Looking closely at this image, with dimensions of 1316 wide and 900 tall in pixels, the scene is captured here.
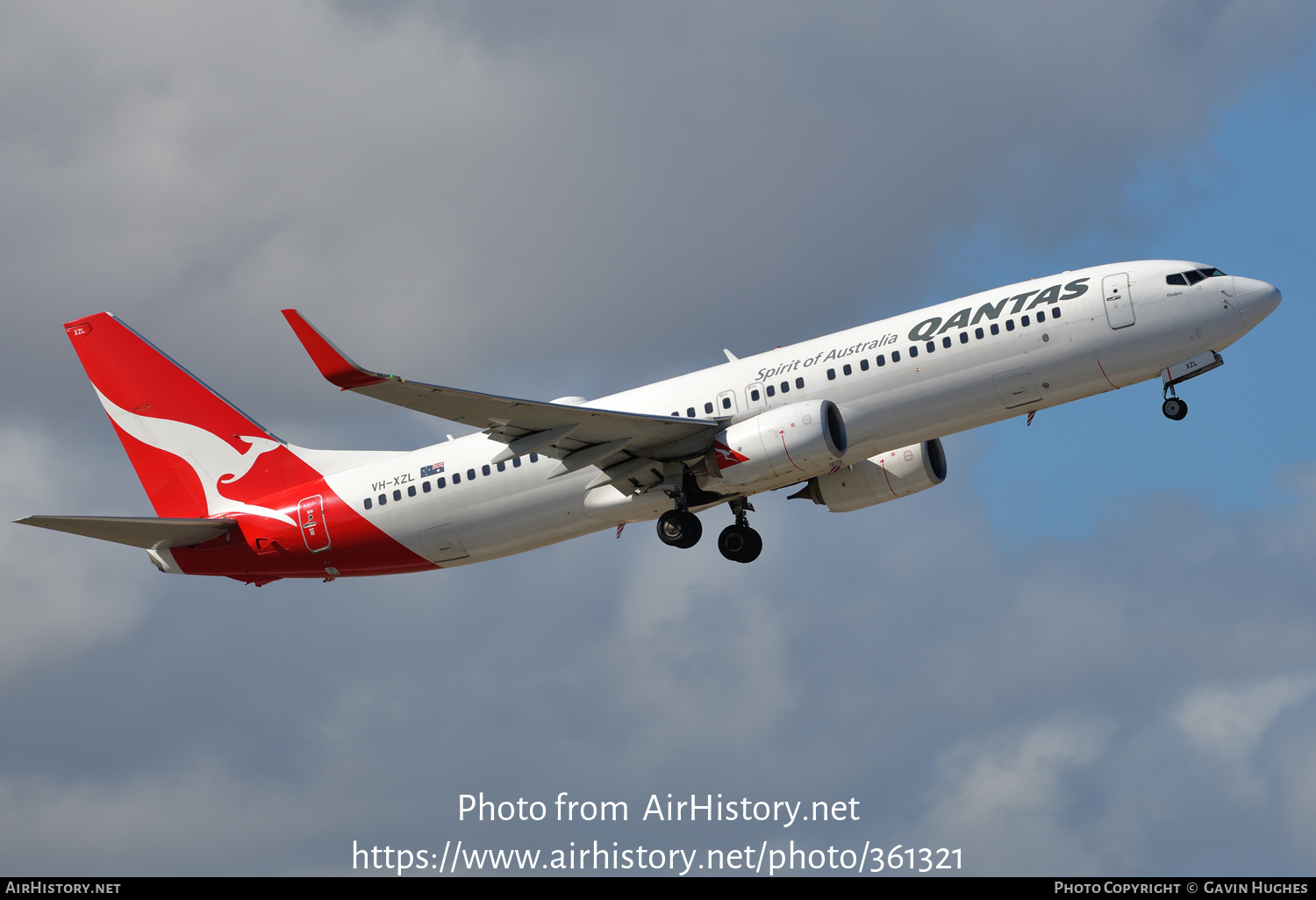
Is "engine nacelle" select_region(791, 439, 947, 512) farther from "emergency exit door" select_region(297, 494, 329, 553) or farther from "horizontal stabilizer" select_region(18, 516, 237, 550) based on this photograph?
"horizontal stabilizer" select_region(18, 516, 237, 550)

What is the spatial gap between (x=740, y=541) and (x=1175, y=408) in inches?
528

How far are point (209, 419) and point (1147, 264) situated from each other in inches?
1187

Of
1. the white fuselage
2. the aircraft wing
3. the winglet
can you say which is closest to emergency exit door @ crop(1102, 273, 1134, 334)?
the white fuselage

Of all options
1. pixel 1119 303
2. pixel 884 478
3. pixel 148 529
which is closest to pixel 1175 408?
pixel 1119 303

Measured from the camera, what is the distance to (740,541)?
43.8 metres

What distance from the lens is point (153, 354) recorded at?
47969mm

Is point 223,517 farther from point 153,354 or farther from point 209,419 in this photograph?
point 153,354

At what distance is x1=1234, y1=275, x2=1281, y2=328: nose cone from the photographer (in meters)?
37.8

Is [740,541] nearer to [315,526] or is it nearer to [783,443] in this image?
[783,443]

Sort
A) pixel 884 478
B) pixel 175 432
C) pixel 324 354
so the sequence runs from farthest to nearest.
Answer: pixel 175 432 < pixel 884 478 < pixel 324 354

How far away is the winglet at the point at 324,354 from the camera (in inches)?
1294

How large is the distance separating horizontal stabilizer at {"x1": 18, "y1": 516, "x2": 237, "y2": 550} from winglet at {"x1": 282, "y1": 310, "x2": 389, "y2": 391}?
10.7m

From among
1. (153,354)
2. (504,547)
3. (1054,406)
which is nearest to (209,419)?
(153,354)

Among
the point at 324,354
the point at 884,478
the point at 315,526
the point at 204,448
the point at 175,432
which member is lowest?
the point at 324,354
